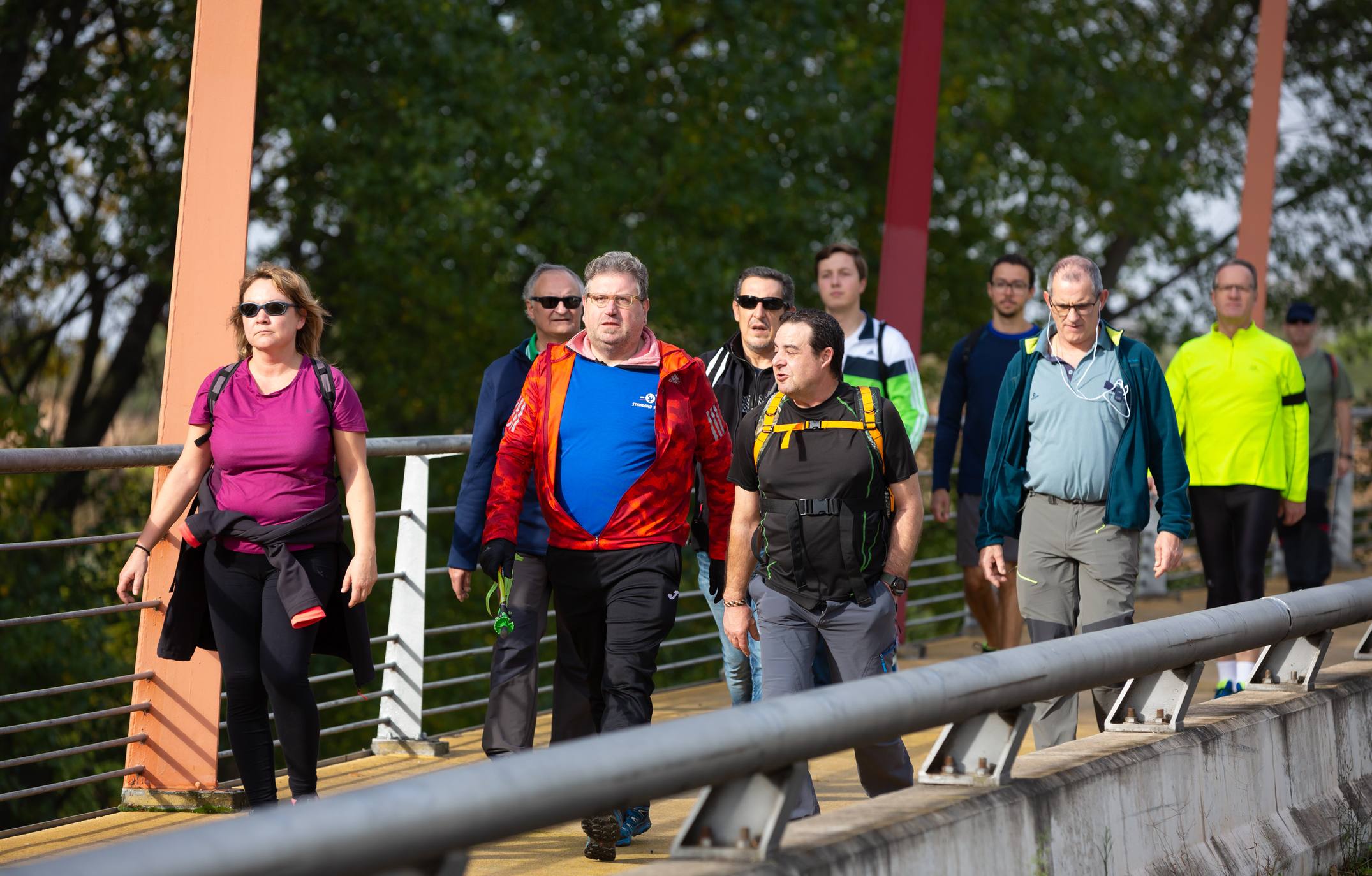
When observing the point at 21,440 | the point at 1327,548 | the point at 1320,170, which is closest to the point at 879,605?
the point at 1327,548

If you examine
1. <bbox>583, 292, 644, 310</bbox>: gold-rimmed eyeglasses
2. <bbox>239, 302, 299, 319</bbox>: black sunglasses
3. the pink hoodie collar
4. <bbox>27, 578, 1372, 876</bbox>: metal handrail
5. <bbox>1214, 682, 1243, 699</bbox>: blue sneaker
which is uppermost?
<bbox>583, 292, 644, 310</bbox>: gold-rimmed eyeglasses

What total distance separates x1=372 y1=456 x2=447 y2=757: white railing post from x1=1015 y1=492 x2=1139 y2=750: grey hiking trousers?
99.7 inches

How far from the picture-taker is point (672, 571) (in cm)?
550

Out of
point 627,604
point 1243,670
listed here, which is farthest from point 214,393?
point 1243,670

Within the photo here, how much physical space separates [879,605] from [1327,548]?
6.36m

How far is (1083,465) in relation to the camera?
6.06 metres

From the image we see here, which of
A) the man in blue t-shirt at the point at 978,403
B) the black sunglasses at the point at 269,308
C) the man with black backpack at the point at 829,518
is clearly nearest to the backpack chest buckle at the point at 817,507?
the man with black backpack at the point at 829,518

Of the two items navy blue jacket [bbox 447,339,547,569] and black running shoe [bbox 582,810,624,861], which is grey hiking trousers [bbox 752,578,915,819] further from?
navy blue jacket [bbox 447,339,547,569]

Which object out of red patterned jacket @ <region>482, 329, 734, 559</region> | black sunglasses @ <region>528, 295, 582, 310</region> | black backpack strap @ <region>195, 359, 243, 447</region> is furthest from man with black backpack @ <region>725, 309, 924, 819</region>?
black backpack strap @ <region>195, 359, 243, 447</region>

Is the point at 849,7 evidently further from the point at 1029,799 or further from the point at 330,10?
the point at 1029,799

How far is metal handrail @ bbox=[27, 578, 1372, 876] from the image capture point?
221 cm

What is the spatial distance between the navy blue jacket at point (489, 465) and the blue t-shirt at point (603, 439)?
1.25 feet

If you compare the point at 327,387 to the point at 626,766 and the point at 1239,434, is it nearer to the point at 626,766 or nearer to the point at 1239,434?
the point at 626,766

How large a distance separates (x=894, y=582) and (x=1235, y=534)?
11.2ft
